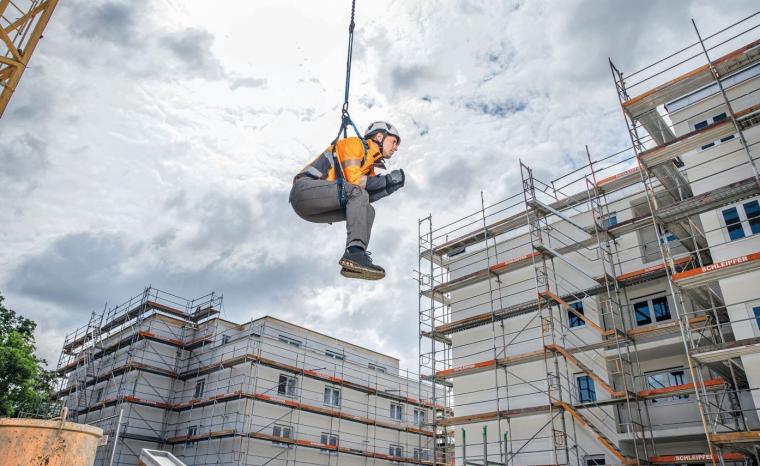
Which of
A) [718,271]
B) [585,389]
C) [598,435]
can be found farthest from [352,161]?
[585,389]

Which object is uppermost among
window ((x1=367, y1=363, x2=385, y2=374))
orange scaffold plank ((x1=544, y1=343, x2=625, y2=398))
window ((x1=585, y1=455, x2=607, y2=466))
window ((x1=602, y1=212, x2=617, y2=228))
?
window ((x1=602, y1=212, x2=617, y2=228))

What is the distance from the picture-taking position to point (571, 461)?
52.7ft

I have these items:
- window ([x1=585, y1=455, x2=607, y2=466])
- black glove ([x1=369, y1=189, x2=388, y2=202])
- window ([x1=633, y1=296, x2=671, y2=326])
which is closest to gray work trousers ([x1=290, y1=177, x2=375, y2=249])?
black glove ([x1=369, y1=189, x2=388, y2=202])

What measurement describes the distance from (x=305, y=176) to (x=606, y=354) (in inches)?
528

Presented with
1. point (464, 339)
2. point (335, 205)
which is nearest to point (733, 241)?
point (464, 339)

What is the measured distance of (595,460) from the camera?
15.7m

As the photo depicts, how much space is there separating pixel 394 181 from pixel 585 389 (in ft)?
46.5

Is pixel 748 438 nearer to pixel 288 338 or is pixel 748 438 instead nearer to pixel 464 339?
pixel 464 339

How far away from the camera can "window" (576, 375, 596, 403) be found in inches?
664

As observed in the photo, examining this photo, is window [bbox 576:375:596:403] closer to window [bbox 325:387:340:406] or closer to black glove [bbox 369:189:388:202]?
window [bbox 325:387:340:406]

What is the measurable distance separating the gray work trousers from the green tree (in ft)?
74.5

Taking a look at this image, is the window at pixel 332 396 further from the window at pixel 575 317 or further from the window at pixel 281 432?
the window at pixel 575 317

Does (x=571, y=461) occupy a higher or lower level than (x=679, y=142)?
lower

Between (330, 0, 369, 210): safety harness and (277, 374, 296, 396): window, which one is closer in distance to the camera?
(330, 0, 369, 210): safety harness
